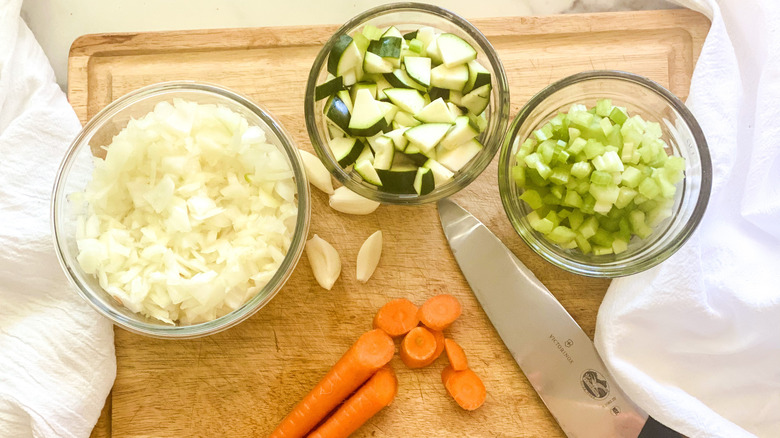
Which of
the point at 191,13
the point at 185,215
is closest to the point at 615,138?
the point at 185,215

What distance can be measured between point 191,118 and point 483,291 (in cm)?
98

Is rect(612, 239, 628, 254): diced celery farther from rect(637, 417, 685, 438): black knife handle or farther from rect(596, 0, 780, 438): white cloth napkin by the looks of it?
rect(637, 417, 685, 438): black knife handle

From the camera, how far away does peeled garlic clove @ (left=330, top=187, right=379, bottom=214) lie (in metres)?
1.94

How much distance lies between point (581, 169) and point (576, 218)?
0.53 feet

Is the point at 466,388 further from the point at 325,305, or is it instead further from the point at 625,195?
the point at 625,195

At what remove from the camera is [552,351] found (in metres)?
1.93

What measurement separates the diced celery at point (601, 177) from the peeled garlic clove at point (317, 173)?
79 cm

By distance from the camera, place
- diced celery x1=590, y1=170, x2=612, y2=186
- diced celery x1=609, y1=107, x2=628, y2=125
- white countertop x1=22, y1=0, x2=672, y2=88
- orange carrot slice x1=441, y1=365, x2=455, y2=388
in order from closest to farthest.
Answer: diced celery x1=590, y1=170, x2=612, y2=186 → diced celery x1=609, y1=107, x2=628, y2=125 → orange carrot slice x1=441, y1=365, x2=455, y2=388 → white countertop x1=22, y1=0, x2=672, y2=88

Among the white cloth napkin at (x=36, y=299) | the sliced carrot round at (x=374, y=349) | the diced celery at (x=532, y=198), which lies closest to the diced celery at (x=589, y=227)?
the diced celery at (x=532, y=198)

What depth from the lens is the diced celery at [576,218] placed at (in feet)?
5.73

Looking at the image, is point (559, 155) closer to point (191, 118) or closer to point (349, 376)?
point (349, 376)

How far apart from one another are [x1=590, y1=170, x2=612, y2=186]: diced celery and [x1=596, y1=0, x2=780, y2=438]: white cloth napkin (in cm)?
40

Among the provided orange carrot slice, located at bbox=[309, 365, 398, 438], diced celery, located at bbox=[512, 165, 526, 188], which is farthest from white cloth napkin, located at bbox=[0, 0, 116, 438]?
diced celery, located at bbox=[512, 165, 526, 188]

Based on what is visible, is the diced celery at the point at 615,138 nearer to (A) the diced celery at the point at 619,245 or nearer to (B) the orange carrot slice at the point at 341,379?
(A) the diced celery at the point at 619,245
